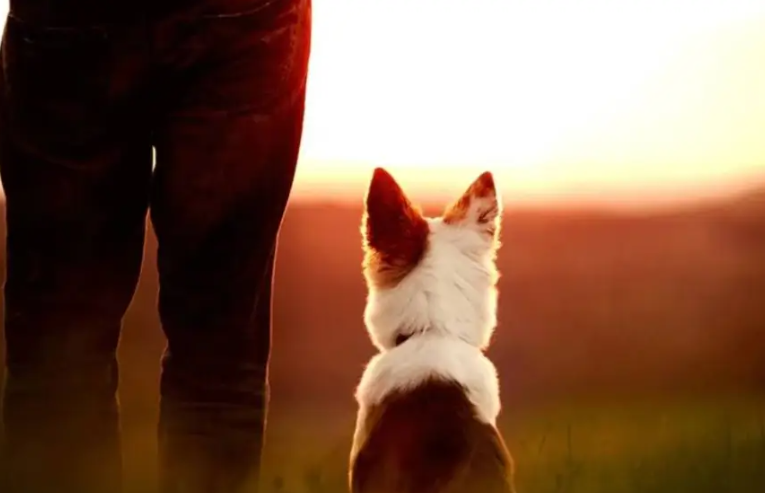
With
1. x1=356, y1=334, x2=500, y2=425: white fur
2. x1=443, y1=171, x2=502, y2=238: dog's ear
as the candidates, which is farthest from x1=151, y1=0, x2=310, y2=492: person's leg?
x1=443, y1=171, x2=502, y2=238: dog's ear

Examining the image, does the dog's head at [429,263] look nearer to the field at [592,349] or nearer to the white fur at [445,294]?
the white fur at [445,294]

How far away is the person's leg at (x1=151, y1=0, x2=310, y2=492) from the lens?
57.7 inches

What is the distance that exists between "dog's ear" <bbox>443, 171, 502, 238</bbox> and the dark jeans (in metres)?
0.33

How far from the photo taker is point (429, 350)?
1683mm

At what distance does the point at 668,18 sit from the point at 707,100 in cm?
16

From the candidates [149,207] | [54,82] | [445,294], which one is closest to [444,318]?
[445,294]

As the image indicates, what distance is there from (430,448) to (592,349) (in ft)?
1.53

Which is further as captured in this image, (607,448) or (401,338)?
(607,448)

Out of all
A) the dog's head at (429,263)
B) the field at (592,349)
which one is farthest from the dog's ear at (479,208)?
the field at (592,349)

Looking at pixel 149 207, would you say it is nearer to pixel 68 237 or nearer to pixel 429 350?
pixel 68 237

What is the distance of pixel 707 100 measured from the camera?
1.91 metres

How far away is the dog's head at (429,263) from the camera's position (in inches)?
67.4

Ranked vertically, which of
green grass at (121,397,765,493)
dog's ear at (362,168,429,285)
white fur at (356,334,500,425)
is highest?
dog's ear at (362,168,429,285)

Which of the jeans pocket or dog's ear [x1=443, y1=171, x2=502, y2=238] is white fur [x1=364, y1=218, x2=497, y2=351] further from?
the jeans pocket
